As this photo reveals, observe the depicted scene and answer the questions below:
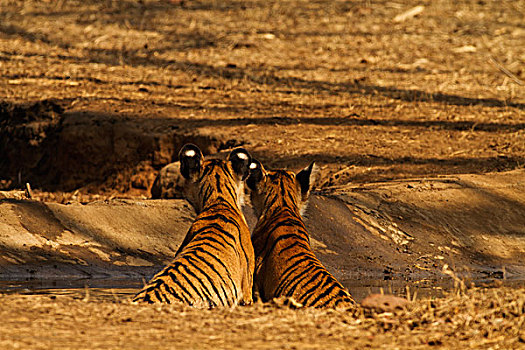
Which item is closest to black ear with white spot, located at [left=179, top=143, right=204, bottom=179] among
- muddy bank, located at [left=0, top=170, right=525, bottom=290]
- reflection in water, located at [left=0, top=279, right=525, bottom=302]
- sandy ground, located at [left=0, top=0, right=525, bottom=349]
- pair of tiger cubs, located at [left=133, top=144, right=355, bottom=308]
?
pair of tiger cubs, located at [left=133, top=144, right=355, bottom=308]

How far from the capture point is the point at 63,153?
1180cm

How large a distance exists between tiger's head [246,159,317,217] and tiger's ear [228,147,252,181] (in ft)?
0.48

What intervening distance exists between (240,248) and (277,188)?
963 mm

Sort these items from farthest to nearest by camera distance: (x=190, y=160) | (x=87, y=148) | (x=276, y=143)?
1. (x=87, y=148)
2. (x=276, y=143)
3. (x=190, y=160)

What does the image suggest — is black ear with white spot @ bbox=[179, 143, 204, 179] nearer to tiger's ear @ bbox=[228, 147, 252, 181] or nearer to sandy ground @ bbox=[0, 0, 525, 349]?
tiger's ear @ bbox=[228, 147, 252, 181]

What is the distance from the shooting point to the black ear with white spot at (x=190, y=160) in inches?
250

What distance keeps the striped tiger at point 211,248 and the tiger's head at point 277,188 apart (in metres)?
0.18

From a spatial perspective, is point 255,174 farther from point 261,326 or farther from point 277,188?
point 261,326

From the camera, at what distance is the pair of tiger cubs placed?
17.2 ft

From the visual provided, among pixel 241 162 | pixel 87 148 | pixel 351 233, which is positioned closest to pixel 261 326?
pixel 241 162

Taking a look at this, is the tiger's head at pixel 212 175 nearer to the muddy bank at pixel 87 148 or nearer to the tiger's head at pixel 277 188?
the tiger's head at pixel 277 188

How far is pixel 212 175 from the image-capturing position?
647 cm

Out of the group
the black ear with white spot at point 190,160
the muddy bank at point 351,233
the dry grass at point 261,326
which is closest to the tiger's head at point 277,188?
the black ear with white spot at point 190,160

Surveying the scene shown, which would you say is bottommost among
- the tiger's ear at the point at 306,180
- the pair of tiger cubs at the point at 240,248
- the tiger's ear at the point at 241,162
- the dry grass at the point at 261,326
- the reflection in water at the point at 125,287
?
the reflection in water at the point at 125,287
